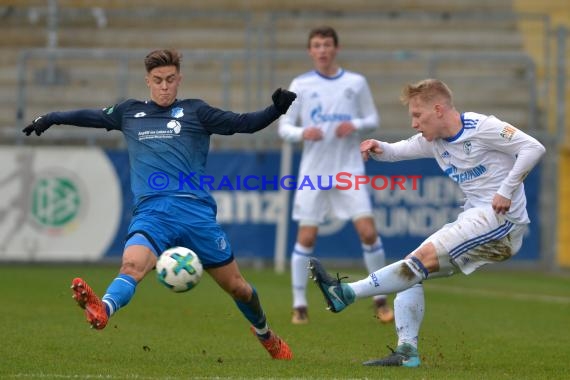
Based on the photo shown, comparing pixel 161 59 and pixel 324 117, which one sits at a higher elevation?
pixel 161 59

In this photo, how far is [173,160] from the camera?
314 inches

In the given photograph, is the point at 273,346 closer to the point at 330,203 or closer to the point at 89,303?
the point at 89,303

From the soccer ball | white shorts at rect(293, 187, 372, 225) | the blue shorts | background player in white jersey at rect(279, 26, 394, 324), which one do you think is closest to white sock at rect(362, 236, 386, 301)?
background player in white jersey at rect(279, 26, 394, 324)

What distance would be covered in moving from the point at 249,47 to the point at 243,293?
39.6 feet

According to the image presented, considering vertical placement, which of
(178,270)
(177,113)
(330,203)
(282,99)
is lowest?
(330,203)

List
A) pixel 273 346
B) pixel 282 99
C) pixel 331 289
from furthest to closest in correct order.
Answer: pixel 273 346, pixel 282 99, pixel 331 289

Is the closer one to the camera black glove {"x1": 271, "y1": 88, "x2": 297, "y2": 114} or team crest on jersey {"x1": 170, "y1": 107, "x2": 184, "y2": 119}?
black glove {"x1": 271, "y1": 88, "x2": 297, "y2": 114}

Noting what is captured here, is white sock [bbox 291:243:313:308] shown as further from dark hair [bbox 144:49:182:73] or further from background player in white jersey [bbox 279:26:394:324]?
dark hair [bbox 144:49:182:73]

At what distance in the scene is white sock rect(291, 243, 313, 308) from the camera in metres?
11.4

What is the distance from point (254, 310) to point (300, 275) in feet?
11.2

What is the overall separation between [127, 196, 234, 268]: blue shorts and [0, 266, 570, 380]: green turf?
0.74m

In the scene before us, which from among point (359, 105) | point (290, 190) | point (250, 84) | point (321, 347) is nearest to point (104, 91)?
point (250, 84)

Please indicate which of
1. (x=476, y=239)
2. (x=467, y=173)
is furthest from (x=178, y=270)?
(x=467, y=173)

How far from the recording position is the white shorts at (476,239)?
773 centimetres
